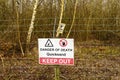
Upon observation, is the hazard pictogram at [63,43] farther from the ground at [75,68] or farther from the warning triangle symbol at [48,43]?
the ground at [75,68]

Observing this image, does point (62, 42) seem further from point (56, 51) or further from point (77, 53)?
point (77, 53)

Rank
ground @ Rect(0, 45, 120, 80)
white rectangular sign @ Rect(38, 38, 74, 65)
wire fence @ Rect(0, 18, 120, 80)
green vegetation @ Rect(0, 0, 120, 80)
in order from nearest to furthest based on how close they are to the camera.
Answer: white rectangular sign @ Rect(38, 38, 74, 65), ground @ Rect(0, 45, 120, 80), wire fence @ Rect(0, 18, 120, 80), green vegetation @ Rect(0, 0, 120, 80)

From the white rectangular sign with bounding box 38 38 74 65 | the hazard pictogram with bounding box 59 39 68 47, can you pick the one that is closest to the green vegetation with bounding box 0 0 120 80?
the white rectangular sign with bounding box 38 38 74 65

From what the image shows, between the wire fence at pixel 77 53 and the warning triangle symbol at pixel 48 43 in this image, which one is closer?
the warning triangle symbol at pixel 48 43

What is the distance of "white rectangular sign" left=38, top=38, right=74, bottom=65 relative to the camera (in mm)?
3699

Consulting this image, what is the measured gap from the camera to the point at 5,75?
17.5ft

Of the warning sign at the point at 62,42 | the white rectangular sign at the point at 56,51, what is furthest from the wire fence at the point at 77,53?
the warning sign at the point at 62,42

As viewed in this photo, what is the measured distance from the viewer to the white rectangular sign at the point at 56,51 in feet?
12.1

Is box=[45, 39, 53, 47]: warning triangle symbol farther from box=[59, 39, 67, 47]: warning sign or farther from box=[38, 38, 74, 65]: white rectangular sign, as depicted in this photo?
box=[59, 39, 67, 47]: warning sign

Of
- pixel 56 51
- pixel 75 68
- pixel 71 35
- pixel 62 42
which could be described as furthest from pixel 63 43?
pixel 71 35

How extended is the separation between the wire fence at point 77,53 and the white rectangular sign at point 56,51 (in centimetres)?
149

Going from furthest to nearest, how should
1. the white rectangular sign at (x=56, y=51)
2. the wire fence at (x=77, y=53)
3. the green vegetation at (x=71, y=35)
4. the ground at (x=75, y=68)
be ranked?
the green vegetation at (x=71, y=35) < the wire fence at (x=77, y=53) < the ground at (x=75, y=68) < the white rectangular sign at (x=56, y=51)

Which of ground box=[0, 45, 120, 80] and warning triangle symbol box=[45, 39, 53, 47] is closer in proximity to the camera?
warning triangle symbol box=[45, 39, 53, 47]

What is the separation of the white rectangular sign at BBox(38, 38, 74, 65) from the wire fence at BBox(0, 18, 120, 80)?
1.49 metres
